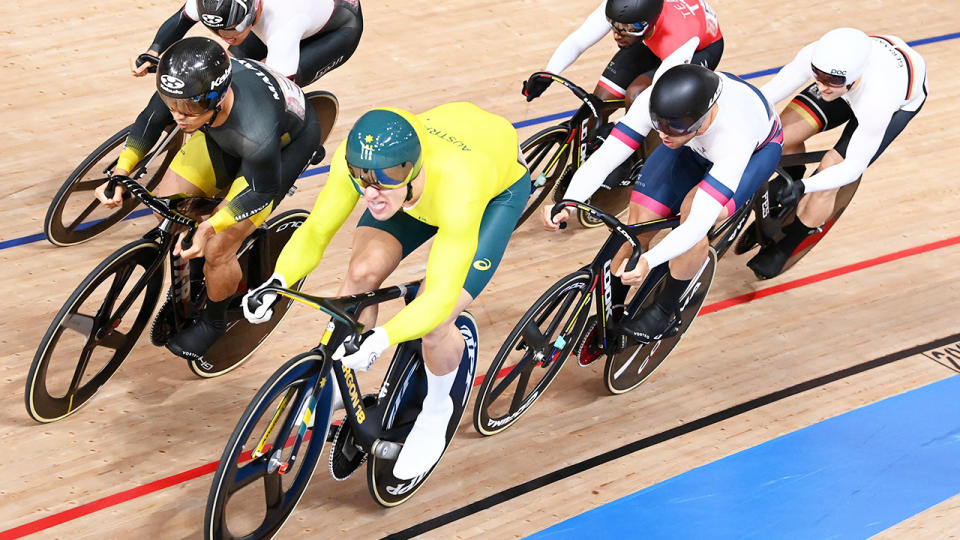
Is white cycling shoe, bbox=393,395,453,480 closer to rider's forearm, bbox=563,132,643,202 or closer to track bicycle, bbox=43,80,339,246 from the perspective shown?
rider's forearm, bbox=563,132,643,202

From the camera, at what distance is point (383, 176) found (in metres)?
2.88

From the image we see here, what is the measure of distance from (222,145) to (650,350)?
1827 mm

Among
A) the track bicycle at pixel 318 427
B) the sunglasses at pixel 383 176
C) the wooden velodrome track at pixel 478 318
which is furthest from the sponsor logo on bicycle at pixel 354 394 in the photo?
the sunglasses at pixel 383 176

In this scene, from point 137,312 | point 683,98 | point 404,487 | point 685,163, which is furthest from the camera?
point 137,312

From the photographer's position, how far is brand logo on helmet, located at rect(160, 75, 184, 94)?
10.8 ft

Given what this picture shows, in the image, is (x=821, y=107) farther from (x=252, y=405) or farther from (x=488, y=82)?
(x=252, y=405)

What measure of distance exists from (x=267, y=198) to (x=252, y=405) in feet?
3.04

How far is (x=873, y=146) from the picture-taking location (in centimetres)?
454

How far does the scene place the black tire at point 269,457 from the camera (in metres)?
2.97

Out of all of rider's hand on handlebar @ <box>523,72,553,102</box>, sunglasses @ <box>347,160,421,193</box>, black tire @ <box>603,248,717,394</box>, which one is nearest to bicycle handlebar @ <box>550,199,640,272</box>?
black tire @ <box>603,248,717,394</box>

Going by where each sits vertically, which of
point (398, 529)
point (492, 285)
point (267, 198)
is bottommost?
point (492, 285)

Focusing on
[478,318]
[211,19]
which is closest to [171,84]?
[211,19]

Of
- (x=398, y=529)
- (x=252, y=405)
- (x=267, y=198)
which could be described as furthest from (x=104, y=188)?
(x=398, y=529)

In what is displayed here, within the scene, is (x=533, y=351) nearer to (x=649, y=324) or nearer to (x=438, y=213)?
(x=649, y=324)
